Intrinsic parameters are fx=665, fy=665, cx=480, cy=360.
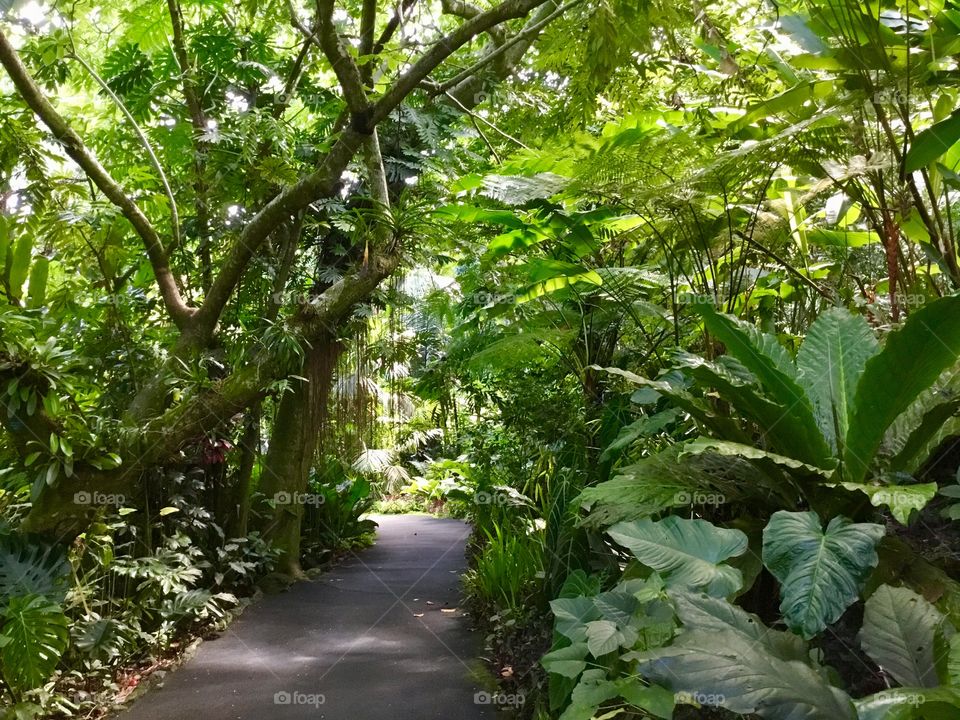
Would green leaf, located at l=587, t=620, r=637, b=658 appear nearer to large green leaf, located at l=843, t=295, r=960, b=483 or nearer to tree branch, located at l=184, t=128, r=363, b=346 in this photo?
→ large green leaf, located at l=843, t=295, r=960, b=483

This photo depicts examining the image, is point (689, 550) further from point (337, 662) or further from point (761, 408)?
point (337, 662)

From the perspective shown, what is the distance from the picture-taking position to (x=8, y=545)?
10.6ft

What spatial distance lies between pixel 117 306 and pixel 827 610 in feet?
13.8

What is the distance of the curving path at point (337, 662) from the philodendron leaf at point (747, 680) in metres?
1.98

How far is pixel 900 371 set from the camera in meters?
1.60

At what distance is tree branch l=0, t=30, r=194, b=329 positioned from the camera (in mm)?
3303

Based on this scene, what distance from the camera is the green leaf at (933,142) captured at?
182cm

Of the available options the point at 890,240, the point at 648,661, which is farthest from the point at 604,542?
the point at 890,240

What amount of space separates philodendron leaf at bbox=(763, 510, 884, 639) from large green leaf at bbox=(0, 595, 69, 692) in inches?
119

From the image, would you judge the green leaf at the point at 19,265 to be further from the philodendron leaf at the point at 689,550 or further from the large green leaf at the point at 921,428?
the large green leaf at the point at 921,428

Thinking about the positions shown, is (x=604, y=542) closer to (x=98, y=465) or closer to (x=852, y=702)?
(x=852, y=702)

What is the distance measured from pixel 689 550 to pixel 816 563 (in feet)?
0.99

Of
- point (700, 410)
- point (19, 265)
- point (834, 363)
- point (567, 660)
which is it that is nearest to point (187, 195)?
point (19, 265)

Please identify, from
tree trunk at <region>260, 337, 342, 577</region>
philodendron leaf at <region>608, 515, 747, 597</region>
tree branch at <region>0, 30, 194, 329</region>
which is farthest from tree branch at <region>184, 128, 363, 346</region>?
philodendron leaf at <region>608, 515, 747, 597</region>
